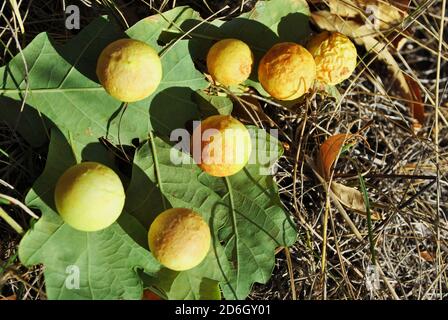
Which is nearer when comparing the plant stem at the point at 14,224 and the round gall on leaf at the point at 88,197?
the round gall on leaf at the point at 88,197

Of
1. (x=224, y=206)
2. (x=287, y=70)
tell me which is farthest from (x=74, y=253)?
(x=287, y=70)

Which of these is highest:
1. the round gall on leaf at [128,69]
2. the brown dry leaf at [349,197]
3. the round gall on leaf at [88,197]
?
the round gall on leaf at [128,69]

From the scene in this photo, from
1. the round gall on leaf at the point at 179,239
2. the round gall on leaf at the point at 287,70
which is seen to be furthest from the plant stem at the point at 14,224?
the round gall on leaf at the point at 287,70

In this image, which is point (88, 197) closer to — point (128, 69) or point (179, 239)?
point (179, 239)

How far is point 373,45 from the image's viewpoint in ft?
8.27

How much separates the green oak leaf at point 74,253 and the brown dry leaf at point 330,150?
0.82 m

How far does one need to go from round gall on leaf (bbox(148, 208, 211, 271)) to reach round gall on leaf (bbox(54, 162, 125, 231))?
0.16m

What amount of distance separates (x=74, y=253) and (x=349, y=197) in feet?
3.83

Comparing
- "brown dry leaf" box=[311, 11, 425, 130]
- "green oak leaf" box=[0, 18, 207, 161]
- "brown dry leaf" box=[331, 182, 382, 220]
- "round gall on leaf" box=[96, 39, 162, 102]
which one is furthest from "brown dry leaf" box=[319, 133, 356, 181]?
"round gall on leaf" box=[96, 39, 162, 102]

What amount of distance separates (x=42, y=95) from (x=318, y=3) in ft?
4.14

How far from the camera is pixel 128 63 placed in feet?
6.36

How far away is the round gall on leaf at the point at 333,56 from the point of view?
2.21 m

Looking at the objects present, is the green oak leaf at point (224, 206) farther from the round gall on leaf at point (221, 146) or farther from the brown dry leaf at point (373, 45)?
the brown dry leaf at point (373, 45)

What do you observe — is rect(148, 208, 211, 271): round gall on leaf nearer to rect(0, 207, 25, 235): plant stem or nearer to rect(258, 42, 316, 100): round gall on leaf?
rect(0, 207, 25, 235): plant stem
